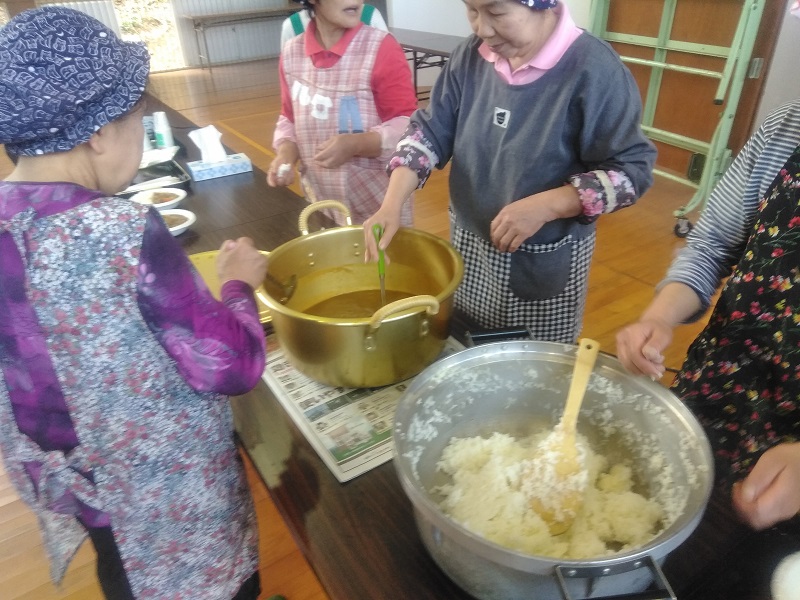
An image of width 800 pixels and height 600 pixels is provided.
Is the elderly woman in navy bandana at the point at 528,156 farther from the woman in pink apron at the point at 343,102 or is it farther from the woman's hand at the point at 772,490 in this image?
the woman's hand at the point at 772,490

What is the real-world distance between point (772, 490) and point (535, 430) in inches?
12.9

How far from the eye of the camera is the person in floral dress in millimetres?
771

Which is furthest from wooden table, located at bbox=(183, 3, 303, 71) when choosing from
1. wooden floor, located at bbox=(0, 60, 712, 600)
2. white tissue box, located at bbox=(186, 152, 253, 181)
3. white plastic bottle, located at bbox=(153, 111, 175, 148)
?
white tissue box, located at bbox=(186, 152, 253, 181)

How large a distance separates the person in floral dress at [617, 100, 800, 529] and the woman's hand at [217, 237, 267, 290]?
1.77ft

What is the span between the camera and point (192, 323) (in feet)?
2.26

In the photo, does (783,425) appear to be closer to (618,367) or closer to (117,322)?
(618,367)

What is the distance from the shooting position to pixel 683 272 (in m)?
0.91

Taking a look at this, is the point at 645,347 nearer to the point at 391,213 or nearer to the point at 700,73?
the point at 391,213

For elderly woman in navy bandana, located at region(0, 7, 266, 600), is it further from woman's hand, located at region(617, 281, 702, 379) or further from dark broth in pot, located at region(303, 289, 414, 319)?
woman's hand, located at region(617, 281, 702, 379)

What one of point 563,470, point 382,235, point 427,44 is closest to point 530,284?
point 382,235

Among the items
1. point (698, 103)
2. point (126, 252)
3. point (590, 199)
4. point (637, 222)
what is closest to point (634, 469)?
point (590, 199)

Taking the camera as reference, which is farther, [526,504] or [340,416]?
[340,416]

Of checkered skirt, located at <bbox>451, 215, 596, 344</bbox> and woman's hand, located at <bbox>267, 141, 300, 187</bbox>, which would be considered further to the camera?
woman's hand, located at <bbox>267, 141, 300, 187</bbox>

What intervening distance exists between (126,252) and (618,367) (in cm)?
64
